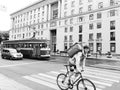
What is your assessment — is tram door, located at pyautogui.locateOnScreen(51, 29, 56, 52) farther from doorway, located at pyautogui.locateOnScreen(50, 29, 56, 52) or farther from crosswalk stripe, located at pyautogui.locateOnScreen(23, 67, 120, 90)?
crosswalk stripe, located at pyautogui.locateOnScreen(23, 67, 120, 90)

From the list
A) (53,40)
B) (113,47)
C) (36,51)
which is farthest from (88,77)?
(53,40)

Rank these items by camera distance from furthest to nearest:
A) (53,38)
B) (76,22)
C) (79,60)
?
(53,38) < (76,22) < (79,60)

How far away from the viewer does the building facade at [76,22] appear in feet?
126

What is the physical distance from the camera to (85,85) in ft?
17.8

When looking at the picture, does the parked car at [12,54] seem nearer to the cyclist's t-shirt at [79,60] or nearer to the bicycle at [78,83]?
the bicycle at [78,83]

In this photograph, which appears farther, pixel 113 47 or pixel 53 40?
pixel 53 40

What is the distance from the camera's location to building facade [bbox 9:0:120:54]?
3838 cm

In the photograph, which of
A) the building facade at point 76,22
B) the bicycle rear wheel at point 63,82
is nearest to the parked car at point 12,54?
the bicycle rear wheel at point 63,82

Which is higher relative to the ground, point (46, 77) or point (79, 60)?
point (79, 60)

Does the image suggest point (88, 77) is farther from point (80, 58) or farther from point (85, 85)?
point (80, 58)

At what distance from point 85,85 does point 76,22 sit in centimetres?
4317

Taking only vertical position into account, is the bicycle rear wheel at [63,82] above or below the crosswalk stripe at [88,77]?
above

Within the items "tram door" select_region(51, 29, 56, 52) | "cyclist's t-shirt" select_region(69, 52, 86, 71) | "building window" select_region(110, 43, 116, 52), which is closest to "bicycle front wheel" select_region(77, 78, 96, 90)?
"cyclist's t-shirt" select_region(69, 52, 86, 71)

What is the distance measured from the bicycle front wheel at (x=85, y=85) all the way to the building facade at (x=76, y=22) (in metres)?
34.0
